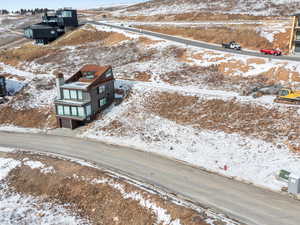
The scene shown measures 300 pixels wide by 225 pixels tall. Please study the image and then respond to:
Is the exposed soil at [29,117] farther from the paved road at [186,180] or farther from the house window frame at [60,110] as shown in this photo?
the paved road at [186,180]

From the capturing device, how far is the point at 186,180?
25.6m

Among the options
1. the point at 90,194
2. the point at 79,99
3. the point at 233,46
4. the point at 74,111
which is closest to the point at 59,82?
the point at 79,99

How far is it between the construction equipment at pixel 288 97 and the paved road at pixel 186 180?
17868mm

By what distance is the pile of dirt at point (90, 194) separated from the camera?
71.5 ft

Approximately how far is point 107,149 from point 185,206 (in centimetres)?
1476

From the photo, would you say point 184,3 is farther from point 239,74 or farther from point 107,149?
point 107,149

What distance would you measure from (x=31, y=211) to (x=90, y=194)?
585 cm

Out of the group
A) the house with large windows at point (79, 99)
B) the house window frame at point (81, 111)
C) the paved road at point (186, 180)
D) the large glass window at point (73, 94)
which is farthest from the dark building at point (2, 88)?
the house window frame at point (81, 111)

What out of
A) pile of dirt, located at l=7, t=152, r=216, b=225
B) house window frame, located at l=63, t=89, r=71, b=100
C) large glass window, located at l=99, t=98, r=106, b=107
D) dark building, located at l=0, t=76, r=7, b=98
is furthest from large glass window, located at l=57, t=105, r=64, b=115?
dark building, located at l=0, t=76, r=7, b=98

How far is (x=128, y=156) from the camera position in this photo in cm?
3119

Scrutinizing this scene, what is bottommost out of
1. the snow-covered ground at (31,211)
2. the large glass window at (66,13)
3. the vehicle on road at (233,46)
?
the snow-covered ground at (31,211)

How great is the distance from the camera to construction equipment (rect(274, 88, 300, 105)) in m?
35.5

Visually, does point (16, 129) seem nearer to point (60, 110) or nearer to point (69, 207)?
point (60, 110)

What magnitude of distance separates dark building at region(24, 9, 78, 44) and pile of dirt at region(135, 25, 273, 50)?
35096 millimetres
